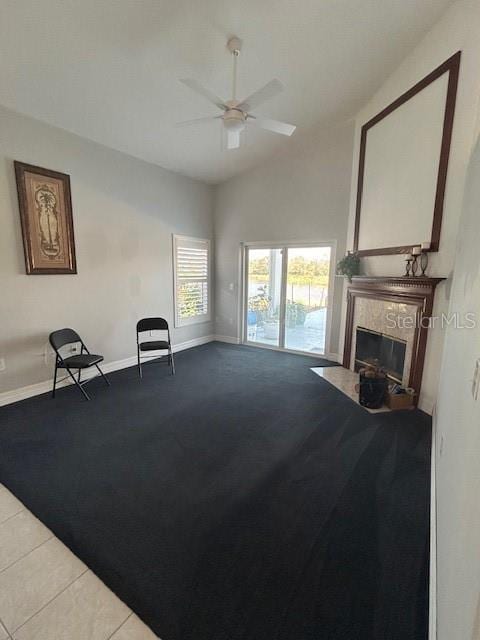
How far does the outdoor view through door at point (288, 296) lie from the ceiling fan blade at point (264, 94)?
110 inches

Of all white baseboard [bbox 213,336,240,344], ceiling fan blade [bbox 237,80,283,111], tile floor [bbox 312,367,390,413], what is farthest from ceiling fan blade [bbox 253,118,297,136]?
white baseboard [bbox 213,336,240,344]

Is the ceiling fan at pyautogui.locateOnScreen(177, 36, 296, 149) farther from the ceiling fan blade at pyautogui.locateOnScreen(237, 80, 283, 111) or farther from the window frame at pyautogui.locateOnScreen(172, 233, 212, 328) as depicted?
the window frame at pyautogui.locateOnScreen(172, 233, 212, 328)

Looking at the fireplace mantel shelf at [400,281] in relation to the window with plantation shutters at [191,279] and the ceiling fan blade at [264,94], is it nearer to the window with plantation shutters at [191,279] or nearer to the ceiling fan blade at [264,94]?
the ceiling fan blade at [264,94]

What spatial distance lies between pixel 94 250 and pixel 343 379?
3772mm

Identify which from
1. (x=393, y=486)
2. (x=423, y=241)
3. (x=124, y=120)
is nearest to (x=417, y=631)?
(x=393, y=486)

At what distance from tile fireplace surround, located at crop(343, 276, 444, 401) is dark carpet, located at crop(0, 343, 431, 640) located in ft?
1.98

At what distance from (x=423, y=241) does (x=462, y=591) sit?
312 centimetres

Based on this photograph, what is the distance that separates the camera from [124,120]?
11.0 ft

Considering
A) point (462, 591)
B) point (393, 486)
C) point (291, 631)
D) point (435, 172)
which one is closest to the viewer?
point (462, 591)

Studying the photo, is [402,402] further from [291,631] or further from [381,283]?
[291,631]

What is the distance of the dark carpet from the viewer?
130cm

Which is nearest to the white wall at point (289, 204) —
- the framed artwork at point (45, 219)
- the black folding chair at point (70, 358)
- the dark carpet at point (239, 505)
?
the dark carpet at point (239, 505)

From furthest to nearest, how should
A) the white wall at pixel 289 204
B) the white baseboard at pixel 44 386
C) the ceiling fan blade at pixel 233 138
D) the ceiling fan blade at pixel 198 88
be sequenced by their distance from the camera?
the white wall at pixel 289 204, the white baseboard at pixel 44 386, the ceiling fan blade at pixel 233 138, the ceiling fan blade at pixel 198 88

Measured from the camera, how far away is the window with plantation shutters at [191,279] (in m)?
5.08
